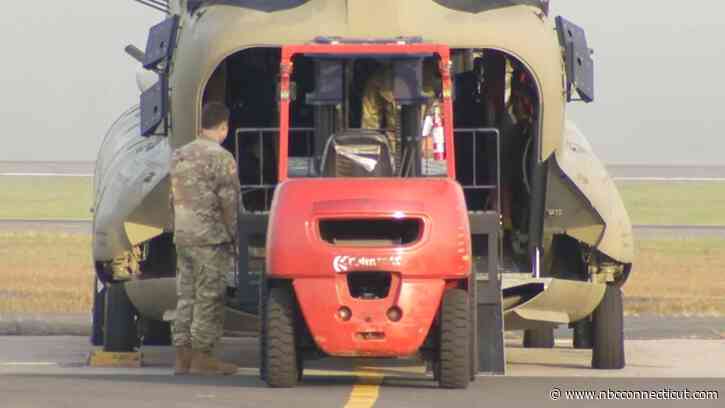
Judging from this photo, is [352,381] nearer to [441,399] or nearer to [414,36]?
[441,399]

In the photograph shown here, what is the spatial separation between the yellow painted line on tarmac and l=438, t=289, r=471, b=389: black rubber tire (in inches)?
19.1

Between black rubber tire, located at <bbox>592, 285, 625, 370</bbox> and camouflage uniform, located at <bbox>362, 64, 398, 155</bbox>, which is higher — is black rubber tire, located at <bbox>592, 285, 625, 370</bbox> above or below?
below

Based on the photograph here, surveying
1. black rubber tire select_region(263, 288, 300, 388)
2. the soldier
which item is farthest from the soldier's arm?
black rubber tire select_region(263, 288, 300, 388)

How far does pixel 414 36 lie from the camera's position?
43.8 feet

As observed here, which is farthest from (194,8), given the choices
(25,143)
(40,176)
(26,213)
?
(25,143)

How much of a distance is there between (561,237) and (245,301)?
2956 millimetres

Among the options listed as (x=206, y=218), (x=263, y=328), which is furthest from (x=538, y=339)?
(x=263, y=328)

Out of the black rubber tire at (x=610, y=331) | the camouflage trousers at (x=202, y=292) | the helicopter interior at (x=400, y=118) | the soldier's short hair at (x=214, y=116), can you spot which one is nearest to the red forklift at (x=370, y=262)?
the camouflage trousers at (x=202, y=292)

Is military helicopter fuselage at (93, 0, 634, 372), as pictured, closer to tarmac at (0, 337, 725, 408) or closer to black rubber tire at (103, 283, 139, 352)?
black rubber tire at (103, 283, 139, 352)

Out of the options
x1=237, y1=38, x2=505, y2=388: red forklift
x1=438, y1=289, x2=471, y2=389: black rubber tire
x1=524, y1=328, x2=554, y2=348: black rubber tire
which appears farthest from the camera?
x1=524, y1=328, x2=554, y2=348: black rubber tire

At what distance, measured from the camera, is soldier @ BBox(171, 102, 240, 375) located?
1299cm

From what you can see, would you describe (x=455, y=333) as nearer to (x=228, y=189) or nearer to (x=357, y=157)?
(x=357, y=157)

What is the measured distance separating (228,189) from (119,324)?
8.17ft

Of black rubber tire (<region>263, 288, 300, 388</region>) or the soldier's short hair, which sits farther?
the soldier's short hair
